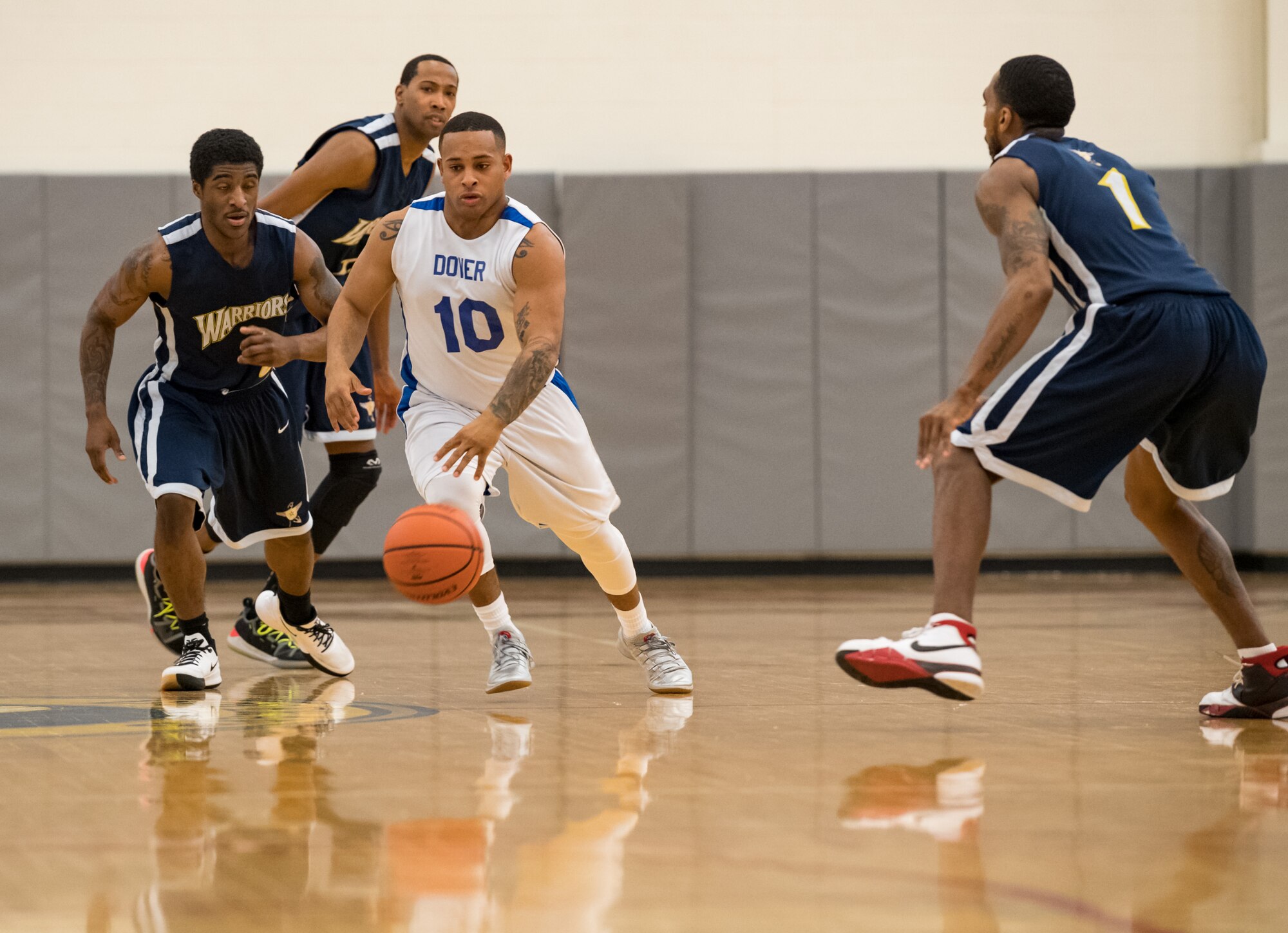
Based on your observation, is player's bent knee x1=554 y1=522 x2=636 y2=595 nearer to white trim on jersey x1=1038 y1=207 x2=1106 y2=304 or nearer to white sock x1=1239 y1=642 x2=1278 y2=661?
white trim on jersey x1=1038 y1=207 x2=1106 y2=304

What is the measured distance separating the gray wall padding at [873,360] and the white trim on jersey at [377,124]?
5.19 m

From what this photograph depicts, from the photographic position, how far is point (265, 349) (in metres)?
4.58

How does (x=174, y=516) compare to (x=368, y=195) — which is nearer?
(x=174, y=516)

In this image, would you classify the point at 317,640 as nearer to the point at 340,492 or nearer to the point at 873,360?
the point at 340,492

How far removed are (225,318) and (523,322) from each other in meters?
1.08

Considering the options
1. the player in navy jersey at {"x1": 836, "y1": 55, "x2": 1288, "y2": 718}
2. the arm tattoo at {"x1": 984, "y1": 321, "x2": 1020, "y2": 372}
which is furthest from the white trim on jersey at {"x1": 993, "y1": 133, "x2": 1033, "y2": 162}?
the arm tattoo at {"x1": 984, "y1": 321, "x2": 1020, "y2": 372}

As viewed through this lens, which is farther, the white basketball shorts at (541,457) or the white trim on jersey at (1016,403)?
the white basketball shorts at (541,457)

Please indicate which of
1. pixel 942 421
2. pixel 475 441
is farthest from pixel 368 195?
pixel 942 421

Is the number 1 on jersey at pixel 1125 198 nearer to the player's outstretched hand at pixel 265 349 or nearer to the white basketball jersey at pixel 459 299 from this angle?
the white basketball jersey at pixel 459 299

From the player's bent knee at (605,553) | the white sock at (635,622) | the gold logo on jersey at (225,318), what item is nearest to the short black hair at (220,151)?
the gold logo on jersey at (225,318)

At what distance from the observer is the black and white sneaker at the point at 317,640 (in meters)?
4.89

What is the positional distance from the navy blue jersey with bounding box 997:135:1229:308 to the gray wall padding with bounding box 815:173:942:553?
6.55m

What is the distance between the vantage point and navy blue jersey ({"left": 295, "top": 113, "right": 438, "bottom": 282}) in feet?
17.8

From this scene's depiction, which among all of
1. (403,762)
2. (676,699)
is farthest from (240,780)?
(676,699)
